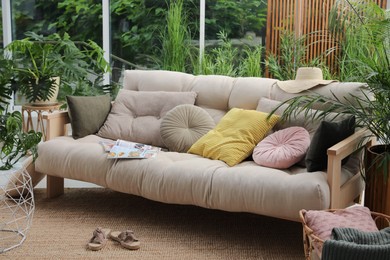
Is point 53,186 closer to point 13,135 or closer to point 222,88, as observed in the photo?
point 13,135

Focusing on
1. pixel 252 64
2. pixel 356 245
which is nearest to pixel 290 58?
pixel 252 64

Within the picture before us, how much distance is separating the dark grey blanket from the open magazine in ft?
5.02

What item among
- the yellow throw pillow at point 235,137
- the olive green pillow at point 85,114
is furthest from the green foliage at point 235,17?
the yellow throw pillow at point 235,137

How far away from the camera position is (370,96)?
13.0 ft

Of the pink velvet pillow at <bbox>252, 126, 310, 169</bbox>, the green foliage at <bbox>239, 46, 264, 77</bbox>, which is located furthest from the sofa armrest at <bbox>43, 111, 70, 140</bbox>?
the green foliage at <bbox>239, 46, 264, 77</bbox>

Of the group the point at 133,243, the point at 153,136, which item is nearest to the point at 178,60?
the point at 153,136

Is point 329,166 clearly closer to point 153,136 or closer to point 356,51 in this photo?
point 153,136

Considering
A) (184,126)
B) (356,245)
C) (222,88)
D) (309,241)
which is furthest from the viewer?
(222,88)

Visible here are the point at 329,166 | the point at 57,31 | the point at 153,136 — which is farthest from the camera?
the point at 57,31

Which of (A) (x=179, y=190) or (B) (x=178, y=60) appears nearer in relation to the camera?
(A) (x=179, y=190)

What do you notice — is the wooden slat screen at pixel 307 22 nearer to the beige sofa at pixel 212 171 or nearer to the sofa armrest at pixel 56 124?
the beige sofa at pixel 212 171

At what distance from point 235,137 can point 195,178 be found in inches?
18.3

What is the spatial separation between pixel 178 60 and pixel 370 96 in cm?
283

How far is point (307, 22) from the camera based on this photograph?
6445 millimetres
